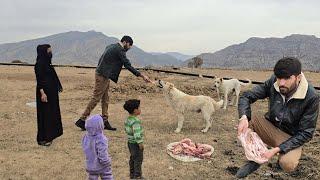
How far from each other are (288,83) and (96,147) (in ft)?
7.74

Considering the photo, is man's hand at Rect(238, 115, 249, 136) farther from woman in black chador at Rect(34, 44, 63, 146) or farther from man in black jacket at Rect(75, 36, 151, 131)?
man in black jacket at Rect(75, 36, 151, 131)

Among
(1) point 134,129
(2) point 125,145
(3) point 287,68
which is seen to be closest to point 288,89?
Result: (3) point 287,68

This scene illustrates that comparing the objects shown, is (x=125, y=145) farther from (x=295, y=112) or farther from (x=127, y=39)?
(x=295, y=112)

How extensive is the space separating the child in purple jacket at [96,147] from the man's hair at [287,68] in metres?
2.16

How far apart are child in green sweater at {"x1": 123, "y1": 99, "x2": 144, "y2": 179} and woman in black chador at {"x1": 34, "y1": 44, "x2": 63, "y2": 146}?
252 cm

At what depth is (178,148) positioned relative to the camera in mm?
8375

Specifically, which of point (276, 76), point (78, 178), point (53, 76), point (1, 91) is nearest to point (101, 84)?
point (53, 76)

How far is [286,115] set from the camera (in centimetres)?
551

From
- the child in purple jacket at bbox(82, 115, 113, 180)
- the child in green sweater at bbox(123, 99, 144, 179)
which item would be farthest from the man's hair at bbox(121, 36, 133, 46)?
the child in purple jacket at bbox(82, 115, 113, 180)

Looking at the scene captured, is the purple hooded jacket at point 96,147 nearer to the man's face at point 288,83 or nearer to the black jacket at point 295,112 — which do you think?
the black jacket at point 295,112

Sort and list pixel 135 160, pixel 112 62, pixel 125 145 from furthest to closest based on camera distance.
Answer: pixel 112 62, pixel 125 145, pixel 135 160

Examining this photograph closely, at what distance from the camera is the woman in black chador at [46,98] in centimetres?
858

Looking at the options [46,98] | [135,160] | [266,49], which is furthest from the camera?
[266,49]

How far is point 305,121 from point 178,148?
334 cm
